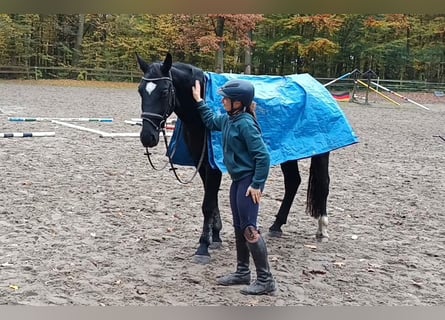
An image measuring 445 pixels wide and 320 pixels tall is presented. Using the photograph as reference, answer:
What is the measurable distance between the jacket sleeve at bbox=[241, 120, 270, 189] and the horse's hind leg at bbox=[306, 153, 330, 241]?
1.54m

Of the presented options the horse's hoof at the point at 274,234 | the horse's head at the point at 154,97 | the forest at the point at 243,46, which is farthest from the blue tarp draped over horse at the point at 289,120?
the forest at the point at 243,46

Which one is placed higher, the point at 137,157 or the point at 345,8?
the point at 345,8

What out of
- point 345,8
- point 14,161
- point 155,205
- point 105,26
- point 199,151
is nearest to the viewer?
point 345,8

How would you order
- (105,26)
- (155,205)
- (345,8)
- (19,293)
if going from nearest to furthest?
(345,8)
(19,293)
(155,205)
(105,26)

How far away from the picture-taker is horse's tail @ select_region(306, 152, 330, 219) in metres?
Result: 4.36

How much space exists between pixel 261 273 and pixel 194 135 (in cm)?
114

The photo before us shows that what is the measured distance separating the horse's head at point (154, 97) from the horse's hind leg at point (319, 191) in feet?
5.13

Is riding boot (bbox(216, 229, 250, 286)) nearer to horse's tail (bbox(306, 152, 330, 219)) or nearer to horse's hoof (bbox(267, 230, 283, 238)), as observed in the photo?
horse's hoof (bbox(267, 230, 283, 238))

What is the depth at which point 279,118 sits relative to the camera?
3850mm

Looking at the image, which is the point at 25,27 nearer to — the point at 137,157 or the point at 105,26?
the point at 105,26

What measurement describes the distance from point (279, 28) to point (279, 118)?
90.2 feet

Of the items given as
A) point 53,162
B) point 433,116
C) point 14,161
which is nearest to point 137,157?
point 53,162

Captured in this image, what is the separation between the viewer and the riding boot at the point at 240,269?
3.29 meters

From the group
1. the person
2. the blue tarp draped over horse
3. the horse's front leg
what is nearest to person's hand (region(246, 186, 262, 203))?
the person
